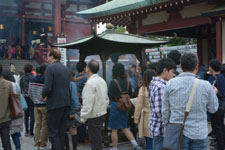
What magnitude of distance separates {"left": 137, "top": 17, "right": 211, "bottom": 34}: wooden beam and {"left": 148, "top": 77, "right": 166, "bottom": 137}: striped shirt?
254 inches

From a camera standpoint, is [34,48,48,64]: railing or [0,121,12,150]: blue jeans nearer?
[0,121,12,150]: blue jeans

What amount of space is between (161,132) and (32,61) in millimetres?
19054

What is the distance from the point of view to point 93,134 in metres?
4.89

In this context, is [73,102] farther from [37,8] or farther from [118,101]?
[37,8]

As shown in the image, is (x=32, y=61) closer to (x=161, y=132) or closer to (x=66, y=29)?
(x=66, y=29)

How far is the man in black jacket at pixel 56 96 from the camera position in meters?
4.80

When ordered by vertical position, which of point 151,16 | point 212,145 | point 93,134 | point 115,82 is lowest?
point 212,145

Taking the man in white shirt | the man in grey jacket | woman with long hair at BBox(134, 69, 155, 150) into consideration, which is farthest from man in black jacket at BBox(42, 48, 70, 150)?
the man in grey jacket

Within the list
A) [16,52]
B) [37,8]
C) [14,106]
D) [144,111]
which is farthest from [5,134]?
[37,8]

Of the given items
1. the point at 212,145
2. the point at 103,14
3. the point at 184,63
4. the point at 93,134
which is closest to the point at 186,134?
the point at 184,63

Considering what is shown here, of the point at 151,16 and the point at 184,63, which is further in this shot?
the point at 151,16

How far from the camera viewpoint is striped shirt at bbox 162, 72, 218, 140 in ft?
9.93

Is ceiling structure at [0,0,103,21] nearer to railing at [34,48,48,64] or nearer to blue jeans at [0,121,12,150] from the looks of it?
railing at [34,48,48,64]

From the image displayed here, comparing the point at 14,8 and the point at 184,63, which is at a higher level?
the point at 14,8
